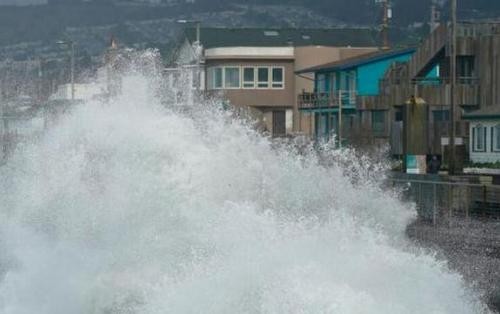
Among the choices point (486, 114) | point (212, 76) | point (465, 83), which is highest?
point (212, 76)

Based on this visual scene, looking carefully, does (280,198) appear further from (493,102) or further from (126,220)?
(493,102)

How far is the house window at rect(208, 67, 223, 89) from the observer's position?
7188 cm

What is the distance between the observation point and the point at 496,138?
39.3m

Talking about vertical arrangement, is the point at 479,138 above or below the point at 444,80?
below

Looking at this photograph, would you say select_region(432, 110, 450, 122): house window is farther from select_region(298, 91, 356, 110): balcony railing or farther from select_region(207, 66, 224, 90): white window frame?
select_region(207, 66, 224, 90): white window frame

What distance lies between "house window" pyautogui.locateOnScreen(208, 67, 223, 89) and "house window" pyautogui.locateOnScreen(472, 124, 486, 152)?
105 ft

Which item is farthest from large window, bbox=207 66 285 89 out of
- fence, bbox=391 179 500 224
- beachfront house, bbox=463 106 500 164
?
fence, bbox=391 179 500 224

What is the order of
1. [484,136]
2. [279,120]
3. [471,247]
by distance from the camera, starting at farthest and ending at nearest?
[279,120] → [484,136] → [471,247]

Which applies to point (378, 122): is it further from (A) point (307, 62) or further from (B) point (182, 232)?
(B) point (182, 232)

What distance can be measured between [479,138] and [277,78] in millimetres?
32027

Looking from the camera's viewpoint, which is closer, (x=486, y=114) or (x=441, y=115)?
(x=486, y=114)

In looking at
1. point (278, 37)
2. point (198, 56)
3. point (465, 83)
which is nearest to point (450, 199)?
point (465, 83)

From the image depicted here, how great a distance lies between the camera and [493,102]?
46.7m

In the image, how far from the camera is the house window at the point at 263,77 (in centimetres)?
7138
